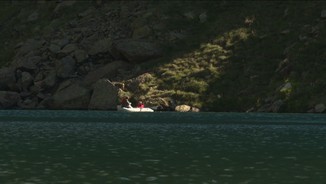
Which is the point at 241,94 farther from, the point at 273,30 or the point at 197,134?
the point at 197,134

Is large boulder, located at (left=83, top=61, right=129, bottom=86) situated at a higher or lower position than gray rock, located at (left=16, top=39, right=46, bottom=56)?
lower

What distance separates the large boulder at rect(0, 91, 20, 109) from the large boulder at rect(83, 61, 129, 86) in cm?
1769

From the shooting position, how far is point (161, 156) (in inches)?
2120

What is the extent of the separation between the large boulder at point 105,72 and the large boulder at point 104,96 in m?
16.4

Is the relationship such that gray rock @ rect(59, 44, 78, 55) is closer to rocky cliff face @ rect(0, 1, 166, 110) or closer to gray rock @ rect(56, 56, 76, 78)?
rocky cliff face @ rect(0, 1, 166, 110)

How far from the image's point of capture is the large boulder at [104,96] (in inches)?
6107

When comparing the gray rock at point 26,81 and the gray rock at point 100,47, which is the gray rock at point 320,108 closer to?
the gray rock at point 100,47

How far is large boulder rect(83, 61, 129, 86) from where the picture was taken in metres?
175

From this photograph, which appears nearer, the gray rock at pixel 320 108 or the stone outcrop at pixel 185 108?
the gray rock at pixel 320 108

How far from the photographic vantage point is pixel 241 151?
58750 millimetres

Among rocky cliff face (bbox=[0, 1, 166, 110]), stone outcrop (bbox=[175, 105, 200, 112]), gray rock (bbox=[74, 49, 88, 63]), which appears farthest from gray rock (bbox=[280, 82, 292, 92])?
gray rock (bbox=[74, 49, 88, 63])

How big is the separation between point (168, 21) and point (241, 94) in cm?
4152

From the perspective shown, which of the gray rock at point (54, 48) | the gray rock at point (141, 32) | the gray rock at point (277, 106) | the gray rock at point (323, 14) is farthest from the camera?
the gray rock at point (54, 48)

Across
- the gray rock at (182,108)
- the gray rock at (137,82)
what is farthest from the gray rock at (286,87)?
the gray rock at (137,82)
